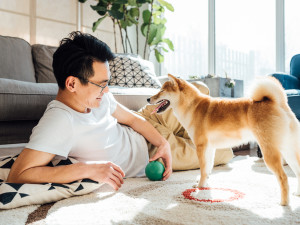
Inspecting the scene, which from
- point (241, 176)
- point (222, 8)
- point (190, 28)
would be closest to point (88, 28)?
point (190, 28)

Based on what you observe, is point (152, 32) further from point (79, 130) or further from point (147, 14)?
point (79, 130)

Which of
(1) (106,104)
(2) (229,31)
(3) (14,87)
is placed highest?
(2) (229,31)

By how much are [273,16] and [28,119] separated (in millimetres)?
3165

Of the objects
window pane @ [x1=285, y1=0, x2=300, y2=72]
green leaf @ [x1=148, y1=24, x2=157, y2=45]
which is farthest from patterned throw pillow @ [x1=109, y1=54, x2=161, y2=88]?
window pane @ [x1=285, y1=0, x2=300, y2=72]

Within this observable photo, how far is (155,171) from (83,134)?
1.31 ft

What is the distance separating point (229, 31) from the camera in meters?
4.06

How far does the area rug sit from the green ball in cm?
→ 3

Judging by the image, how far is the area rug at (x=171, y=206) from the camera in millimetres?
875

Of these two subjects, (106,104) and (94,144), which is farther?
(106,104)

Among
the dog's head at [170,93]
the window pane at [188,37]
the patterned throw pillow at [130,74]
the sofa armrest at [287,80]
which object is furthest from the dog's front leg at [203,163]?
the window pane at [188,37]

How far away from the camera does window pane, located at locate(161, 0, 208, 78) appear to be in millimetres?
4375

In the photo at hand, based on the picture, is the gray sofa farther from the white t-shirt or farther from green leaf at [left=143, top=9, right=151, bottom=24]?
green leaf at [left=143, top=9, right=151, bottom=24]

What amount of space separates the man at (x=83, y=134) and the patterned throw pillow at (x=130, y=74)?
1095mm

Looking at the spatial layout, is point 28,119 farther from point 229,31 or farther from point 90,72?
point 229,31
